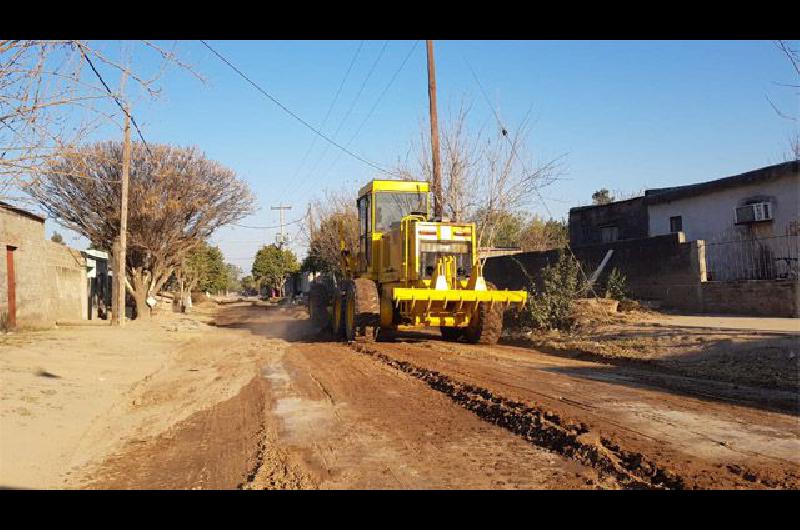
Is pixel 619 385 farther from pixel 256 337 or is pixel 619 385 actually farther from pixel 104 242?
pixel 104 242

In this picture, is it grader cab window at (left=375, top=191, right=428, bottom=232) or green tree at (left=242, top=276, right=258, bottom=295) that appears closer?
grader cab window at (left=375, top=191, right=428, bottom=232)

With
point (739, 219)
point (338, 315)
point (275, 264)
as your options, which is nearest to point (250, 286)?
point (275, 264)

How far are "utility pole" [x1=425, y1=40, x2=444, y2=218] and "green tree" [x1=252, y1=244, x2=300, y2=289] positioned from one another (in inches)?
2179

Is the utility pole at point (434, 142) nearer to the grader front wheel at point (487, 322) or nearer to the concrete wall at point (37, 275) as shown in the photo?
the grader front wheel at point (487, 322)

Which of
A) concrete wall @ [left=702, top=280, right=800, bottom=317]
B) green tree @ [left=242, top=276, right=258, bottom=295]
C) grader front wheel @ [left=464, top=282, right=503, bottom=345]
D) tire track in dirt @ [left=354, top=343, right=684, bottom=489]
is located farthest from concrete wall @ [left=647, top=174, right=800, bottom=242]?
green tree @ [left=242, top=276, right=258, bottom=295]

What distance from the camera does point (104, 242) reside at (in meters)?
29.8

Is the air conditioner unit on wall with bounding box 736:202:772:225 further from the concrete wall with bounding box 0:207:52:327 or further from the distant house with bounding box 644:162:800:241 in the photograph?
the concrete wall with bounding box 0:207:52:327

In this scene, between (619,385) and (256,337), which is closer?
(619,385)

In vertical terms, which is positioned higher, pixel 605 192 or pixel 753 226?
pixel 605 192

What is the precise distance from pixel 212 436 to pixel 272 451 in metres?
1.24

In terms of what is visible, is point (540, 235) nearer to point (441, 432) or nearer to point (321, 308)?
point (321, 308)

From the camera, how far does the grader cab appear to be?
576 inches

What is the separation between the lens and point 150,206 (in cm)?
2861
